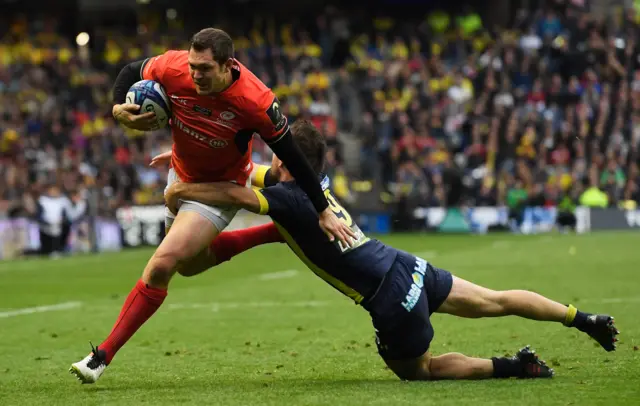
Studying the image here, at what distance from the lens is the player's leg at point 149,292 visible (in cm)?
709

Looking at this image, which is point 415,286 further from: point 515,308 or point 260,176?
point 260,176

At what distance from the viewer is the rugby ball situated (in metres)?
7.49

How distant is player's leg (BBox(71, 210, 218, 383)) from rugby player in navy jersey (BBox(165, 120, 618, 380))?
1.24ft

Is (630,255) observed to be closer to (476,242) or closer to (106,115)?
(476,242)

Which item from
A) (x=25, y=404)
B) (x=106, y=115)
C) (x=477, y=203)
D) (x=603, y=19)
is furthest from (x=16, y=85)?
(x=25, y=404)

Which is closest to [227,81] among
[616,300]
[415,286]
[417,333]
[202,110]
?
[202,110]

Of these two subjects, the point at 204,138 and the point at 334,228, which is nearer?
the point at 334,228

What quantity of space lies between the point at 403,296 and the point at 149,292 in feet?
5.11

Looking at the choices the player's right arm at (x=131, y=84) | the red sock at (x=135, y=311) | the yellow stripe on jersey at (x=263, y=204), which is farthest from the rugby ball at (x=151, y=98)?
the red sock at (x=135, y=311)

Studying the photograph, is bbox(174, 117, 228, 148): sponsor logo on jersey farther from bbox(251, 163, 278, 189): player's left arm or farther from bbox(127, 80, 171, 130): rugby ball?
bbox(251, 163, 278, 189): player's left arm

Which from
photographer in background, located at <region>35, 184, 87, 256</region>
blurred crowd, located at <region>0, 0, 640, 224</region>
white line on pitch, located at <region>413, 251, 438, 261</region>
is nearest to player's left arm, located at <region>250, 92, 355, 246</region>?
white line on pitch, located at <region>413, 251, 438, 261</region>

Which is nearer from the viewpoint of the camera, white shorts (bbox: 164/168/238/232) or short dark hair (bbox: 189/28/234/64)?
short dark hair (bbox: 189/28/234/64)

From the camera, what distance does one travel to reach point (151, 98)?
7.50 meters

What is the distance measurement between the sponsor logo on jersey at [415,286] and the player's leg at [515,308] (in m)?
0.22
